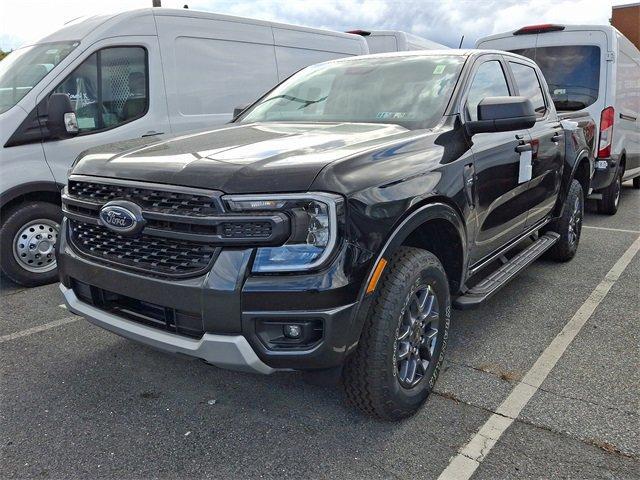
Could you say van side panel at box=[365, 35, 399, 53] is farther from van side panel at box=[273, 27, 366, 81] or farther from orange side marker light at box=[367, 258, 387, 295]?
orange side marker light at box=[367, 258, 387, 295]

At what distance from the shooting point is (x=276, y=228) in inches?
87.3

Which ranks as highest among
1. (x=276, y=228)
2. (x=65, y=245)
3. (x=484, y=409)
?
(x=276, y=228)

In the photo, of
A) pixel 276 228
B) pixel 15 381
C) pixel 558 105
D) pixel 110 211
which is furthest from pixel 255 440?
pixel 558 105

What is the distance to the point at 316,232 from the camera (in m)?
2.26

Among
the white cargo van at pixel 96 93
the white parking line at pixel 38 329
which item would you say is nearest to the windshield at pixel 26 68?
the white cargo van at pixel 96 93

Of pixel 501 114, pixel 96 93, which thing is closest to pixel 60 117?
pixel 96 93

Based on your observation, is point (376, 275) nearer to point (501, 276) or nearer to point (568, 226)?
point (501, 276)

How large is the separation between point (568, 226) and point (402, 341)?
3198 mm

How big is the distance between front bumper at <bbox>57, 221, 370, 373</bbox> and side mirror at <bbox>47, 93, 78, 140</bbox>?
320 cm

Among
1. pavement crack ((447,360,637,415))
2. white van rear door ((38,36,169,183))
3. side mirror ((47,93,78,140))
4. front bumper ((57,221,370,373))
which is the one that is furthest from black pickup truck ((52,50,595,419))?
white van rear door ((38,36,169,183))

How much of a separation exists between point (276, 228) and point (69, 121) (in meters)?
3.58

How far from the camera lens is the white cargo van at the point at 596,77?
7246mm

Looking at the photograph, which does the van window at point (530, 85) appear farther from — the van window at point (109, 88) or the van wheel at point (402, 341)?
the van window at point (109, 88)

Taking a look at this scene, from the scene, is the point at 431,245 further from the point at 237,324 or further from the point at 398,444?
the point at 237,324
